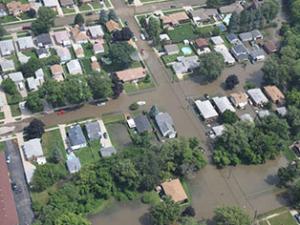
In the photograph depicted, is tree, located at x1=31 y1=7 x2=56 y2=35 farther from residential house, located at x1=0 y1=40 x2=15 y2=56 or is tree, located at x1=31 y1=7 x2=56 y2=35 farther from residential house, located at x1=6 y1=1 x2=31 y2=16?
residential house, located at x1=6 y1=1 x2=31 y2=16

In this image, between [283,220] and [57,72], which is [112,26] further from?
[283,220]

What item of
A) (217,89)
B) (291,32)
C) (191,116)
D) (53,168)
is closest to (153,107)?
(191,116)

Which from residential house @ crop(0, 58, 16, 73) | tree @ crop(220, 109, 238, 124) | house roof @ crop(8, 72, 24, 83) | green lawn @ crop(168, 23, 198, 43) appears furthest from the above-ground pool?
residential house @ crop(0, 58, 16, 73)

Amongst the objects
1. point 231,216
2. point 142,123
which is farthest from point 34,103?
point 231,216

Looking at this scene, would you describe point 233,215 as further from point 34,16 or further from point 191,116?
point 34,16

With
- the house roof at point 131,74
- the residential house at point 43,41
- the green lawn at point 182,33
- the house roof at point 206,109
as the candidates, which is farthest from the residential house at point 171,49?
the residential house at point 43,41

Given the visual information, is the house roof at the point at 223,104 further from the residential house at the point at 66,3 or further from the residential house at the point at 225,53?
the residential house at the point at 66,3
